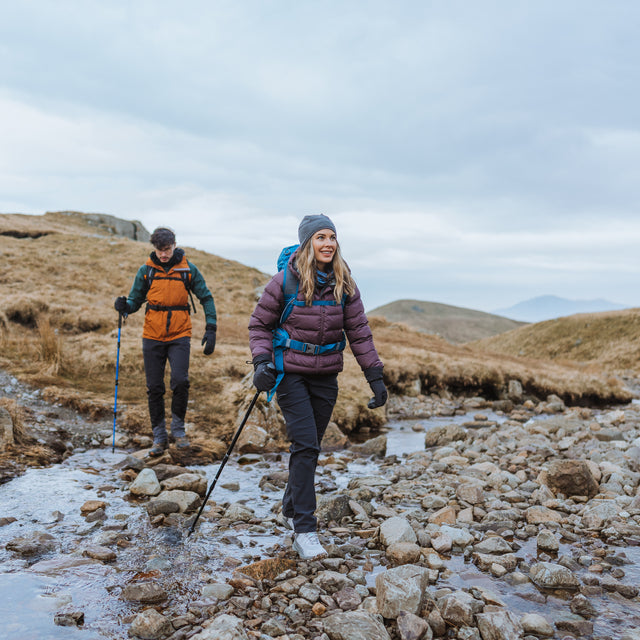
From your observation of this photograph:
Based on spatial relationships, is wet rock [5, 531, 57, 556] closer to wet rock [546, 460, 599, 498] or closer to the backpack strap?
the backpack strap

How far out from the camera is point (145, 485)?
24.5 ft

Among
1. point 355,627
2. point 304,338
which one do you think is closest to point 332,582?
point 355,627

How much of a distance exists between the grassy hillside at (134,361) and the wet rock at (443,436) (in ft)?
7.88

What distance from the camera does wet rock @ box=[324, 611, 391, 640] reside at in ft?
13.1

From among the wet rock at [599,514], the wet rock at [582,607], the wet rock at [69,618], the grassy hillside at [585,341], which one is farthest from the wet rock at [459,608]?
the grassy hillside at [585,341]

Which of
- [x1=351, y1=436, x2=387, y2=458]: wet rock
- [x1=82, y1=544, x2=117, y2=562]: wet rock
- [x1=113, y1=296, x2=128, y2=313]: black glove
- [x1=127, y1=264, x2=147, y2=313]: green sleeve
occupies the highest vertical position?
[x1=127, y1=264, x2=147, y2=313]: green sleeve

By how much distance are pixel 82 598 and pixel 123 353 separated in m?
12.3

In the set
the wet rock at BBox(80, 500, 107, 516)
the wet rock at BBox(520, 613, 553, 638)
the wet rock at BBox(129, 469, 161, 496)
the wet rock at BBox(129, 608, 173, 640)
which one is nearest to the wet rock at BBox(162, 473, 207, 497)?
the wet rock at BBox(129, 469, 161, 496)

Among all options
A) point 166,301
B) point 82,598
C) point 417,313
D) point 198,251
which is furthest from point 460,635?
point 417,313

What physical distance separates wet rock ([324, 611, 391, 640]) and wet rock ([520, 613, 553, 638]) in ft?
3.84

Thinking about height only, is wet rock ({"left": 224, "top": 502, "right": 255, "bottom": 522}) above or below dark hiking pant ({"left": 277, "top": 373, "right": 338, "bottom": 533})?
below

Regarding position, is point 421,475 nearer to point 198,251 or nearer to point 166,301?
point 166,301

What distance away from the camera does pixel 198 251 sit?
5966 centimetres

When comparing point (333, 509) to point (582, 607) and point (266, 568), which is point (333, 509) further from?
point (582, 607)
